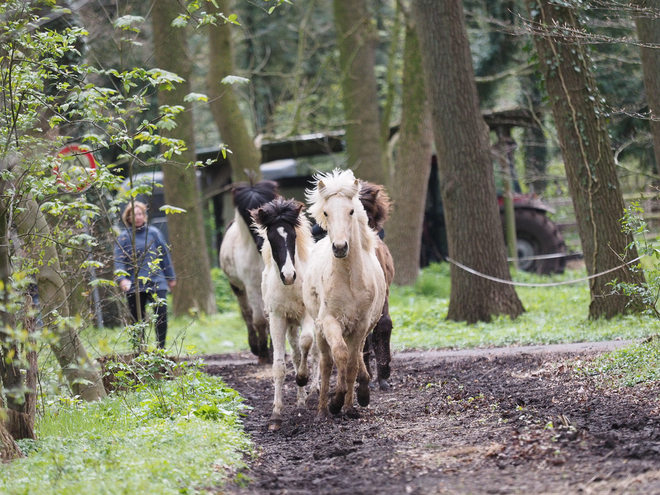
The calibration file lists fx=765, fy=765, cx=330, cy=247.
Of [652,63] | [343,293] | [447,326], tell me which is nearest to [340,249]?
[343,293]

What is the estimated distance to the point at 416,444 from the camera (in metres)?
5.79

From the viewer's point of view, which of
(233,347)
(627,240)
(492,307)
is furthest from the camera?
(233,347)

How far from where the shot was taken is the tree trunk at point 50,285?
6.76 meters

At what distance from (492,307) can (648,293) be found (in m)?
5.84

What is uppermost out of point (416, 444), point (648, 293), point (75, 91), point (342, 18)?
point (342, 18)

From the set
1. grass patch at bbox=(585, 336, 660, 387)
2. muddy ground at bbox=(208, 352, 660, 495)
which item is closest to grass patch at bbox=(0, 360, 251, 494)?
muddy ground at bbox=(208, 352, 660, 495)

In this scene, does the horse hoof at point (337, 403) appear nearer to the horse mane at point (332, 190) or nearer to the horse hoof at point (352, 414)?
the horse hoof at point (352, 414)

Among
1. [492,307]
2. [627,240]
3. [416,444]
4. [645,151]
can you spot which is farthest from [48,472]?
[645,151]

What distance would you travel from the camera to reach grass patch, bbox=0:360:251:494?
450 cm

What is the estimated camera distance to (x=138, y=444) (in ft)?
17.6

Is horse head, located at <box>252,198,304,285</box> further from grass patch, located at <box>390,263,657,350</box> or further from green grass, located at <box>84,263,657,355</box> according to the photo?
grass patch, located at <box>390,263,657,350</box>

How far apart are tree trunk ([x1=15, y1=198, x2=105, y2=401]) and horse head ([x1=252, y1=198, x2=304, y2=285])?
6.56ft

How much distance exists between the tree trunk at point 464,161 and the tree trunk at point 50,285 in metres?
6.94

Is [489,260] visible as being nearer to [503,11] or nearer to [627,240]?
[627,240]
